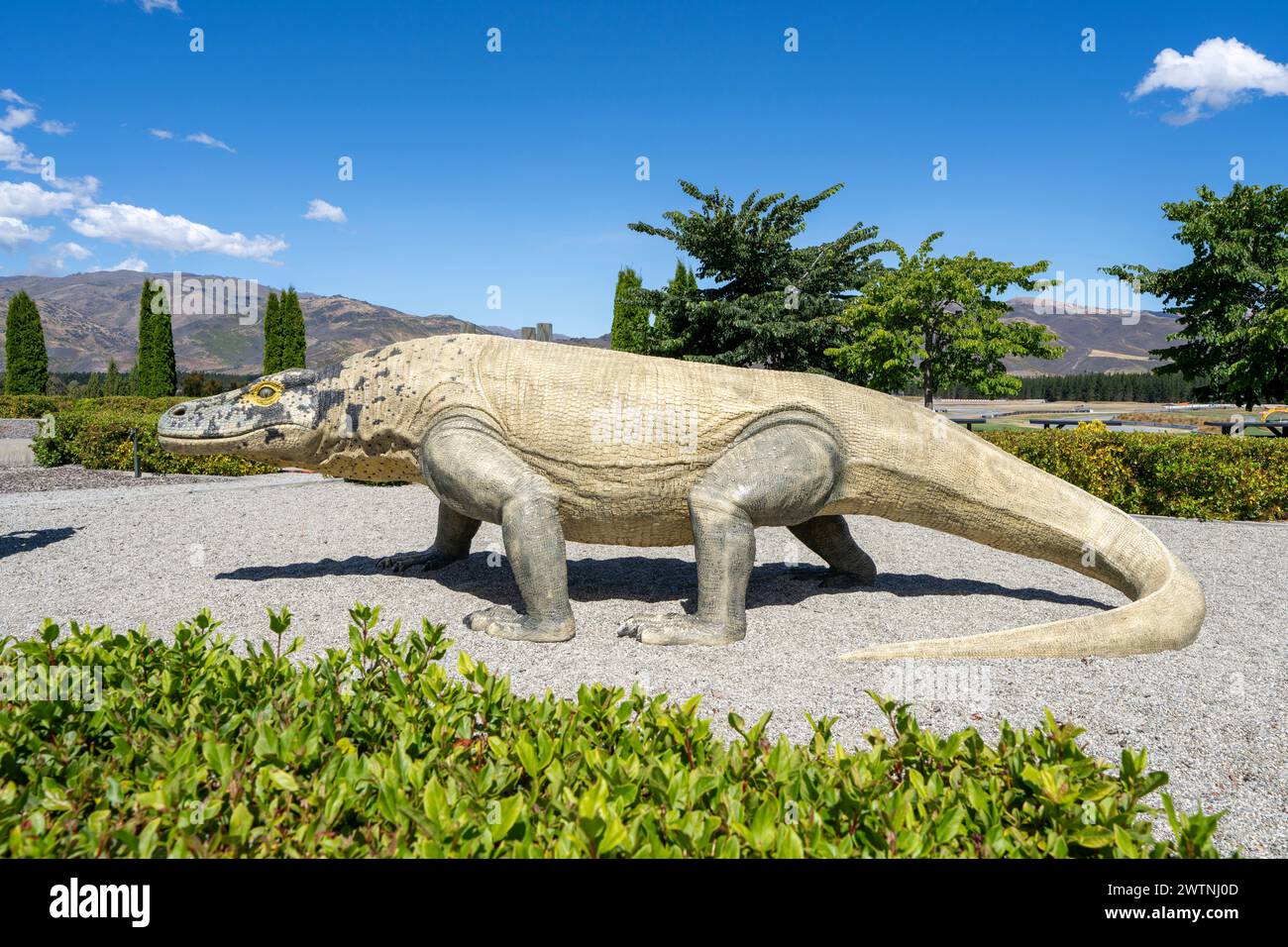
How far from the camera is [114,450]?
47.2 ft

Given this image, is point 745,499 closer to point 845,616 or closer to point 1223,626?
point 845,616

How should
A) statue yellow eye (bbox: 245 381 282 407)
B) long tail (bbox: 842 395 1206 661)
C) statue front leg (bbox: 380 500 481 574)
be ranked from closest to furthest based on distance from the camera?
long tail (bbox: 842 395 1206 661) → statue yellow eye (bbox: 245 381 282 407) → statue front leg (bbox: 380 500 481 574)

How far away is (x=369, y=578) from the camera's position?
20.6ft

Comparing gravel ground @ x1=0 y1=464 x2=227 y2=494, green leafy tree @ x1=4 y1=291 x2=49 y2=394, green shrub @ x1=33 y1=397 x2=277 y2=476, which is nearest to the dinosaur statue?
gravel ground @ x1=0 y1=464 x2=227 y2=494

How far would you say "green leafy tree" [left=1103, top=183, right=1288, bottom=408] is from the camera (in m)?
16.5

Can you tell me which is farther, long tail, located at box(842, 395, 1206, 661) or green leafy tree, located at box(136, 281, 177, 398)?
green leafy tree, located at box(136, 281, 177, 398)

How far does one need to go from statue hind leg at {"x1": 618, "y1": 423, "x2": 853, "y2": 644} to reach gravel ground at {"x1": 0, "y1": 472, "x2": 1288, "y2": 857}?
0.18 metres
